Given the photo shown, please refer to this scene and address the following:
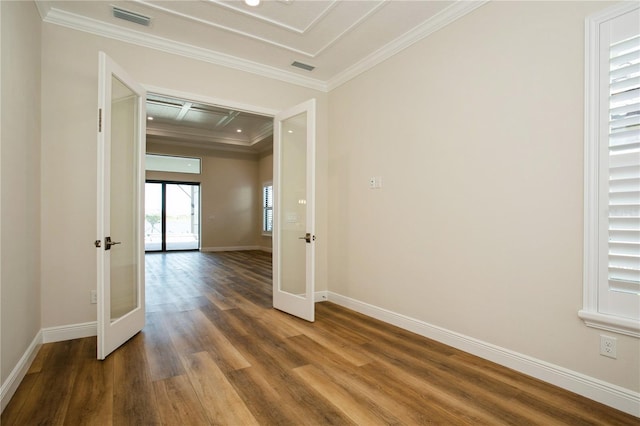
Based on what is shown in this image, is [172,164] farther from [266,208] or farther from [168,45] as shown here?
[168,45]

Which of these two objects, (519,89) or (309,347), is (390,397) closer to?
(309,347)

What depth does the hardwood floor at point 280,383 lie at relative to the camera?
185 cm

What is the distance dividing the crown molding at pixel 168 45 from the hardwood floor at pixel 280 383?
2953 millimetres

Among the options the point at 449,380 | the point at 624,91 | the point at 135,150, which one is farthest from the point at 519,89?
the point at 135,150

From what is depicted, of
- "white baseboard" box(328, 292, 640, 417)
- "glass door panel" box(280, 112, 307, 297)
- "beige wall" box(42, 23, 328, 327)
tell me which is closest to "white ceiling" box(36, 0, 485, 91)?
"beige wall" box(42, 23, 328, 327)

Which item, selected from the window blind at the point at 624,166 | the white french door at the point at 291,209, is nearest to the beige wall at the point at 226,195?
the white french door at the point at 291,209

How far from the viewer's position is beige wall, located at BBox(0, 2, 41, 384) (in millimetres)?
1996

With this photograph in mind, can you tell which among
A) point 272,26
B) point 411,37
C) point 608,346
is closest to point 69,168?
point 272,26

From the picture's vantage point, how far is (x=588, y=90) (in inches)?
80.2

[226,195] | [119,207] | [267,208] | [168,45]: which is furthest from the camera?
[267,208]

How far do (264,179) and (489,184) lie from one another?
890cm

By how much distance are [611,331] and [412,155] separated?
2.03 metres

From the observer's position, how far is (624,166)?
1907 millimetres

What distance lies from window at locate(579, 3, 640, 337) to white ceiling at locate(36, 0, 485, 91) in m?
1.07
